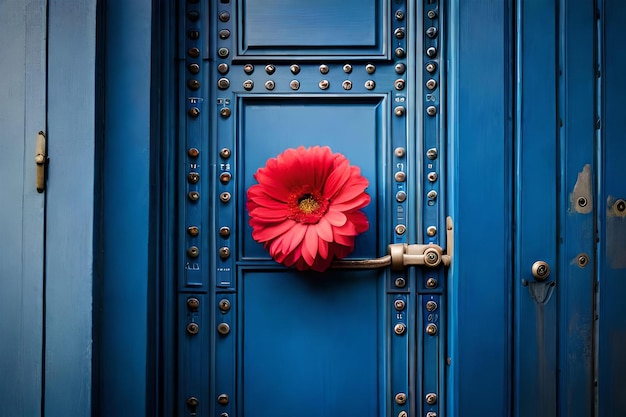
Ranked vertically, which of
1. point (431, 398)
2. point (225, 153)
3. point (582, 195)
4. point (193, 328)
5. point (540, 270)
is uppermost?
point (225, 153)

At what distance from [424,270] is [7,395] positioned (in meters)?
1.34

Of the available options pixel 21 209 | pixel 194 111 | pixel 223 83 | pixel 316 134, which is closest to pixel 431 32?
pixel 316 134

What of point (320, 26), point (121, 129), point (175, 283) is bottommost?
point (175, 283)

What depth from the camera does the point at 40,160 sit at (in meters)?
1.50

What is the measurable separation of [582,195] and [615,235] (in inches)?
6.4

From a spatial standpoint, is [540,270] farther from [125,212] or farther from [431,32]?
[125,212]

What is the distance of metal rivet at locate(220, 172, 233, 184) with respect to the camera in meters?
1.70

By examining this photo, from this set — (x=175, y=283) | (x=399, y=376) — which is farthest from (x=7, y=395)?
(x=399, y=376)

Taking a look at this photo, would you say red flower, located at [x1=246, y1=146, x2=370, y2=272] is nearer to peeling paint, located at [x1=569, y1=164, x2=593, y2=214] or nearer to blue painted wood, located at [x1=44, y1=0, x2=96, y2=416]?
blue painted wood, located at [x1=44, y1=0, x2=96, y2=416]

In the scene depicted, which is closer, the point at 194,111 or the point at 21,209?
the point at 21,209

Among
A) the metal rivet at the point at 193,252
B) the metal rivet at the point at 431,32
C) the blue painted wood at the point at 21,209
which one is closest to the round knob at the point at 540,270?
the metal rivet at the point at 431,32

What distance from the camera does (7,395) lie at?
150 centimetres

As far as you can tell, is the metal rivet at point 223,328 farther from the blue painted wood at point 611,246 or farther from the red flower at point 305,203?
the blue painted wood at point 611,246

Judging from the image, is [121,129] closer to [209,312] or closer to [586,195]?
[209,312]
